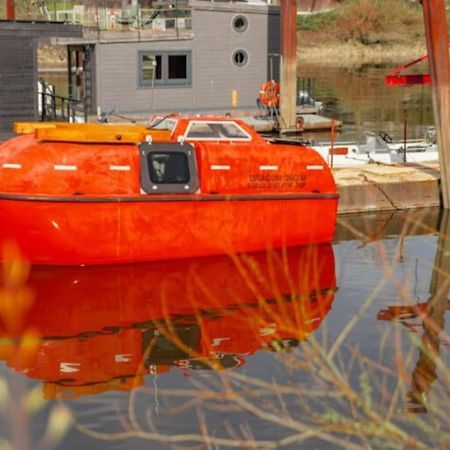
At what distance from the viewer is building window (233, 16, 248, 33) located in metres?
32.5

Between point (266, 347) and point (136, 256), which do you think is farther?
point (136, 256)

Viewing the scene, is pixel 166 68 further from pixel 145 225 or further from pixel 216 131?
pixel 145 225

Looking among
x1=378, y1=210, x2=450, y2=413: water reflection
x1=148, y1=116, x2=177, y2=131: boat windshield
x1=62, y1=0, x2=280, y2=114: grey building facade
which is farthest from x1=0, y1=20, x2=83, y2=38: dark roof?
x1=378, y1=210, x2=450, y2=413: water reflection

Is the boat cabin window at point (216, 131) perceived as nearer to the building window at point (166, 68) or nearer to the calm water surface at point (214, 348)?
the calm water surface at point (214, 348)

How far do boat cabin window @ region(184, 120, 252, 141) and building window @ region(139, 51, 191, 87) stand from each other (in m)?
17.1

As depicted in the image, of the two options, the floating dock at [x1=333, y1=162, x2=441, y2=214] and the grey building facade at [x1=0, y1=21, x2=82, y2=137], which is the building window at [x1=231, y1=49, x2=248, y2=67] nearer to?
the grey building facade at [x1=0, y1=21, x2=82, y2=137]

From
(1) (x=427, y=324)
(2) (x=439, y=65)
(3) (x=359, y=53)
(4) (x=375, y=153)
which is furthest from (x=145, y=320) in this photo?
(3) (x=359, y=53)

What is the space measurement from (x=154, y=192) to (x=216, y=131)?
6.09 ft

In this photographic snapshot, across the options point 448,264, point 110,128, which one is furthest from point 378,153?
point 110,128

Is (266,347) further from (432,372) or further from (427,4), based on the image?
(427,4)

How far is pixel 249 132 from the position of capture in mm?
15070

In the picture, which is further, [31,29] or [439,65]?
[31,29]

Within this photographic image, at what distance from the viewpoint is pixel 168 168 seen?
14141 mm

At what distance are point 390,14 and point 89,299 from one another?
73003mm
